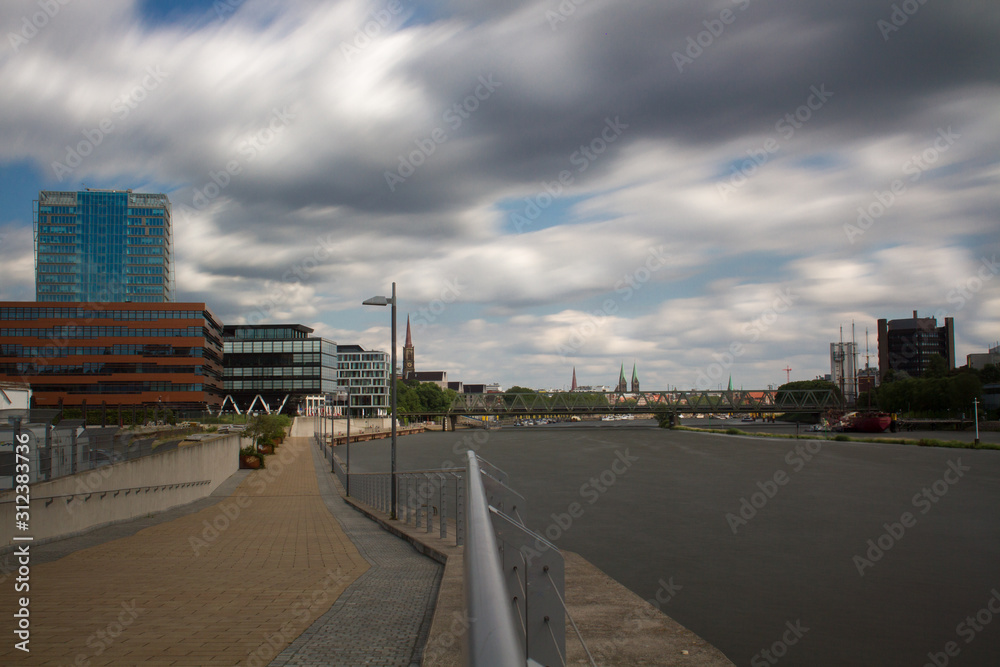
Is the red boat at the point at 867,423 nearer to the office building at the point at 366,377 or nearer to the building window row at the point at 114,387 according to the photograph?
the office building at the point at 366,377

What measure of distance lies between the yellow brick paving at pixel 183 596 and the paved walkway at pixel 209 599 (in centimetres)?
1

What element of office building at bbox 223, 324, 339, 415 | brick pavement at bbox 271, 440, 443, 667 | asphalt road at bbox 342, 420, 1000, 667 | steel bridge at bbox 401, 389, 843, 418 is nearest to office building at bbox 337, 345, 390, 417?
steel bridge at bbox 401, 389, 843, 418

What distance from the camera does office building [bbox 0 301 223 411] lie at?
9244 cm

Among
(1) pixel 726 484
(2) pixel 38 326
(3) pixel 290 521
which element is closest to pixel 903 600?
(3) pixel 290 521

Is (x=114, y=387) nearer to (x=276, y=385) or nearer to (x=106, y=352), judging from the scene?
(x=106, y=352)

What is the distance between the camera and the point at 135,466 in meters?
19.8

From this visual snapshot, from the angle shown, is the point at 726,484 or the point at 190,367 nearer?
the point at 726,484

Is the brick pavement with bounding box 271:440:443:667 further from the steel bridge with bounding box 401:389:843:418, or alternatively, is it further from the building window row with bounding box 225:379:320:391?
the building window row with bounding box 225:379:320:391

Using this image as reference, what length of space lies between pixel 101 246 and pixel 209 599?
202 meters

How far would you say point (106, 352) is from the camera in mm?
94312

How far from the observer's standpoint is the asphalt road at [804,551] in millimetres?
14570

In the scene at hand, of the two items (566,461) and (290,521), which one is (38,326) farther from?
(290,521)

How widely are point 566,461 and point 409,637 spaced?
5571 centimetres

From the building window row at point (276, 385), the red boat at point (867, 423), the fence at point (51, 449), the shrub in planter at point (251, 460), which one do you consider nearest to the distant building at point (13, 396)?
the shrub in planter at point (251, 460)
